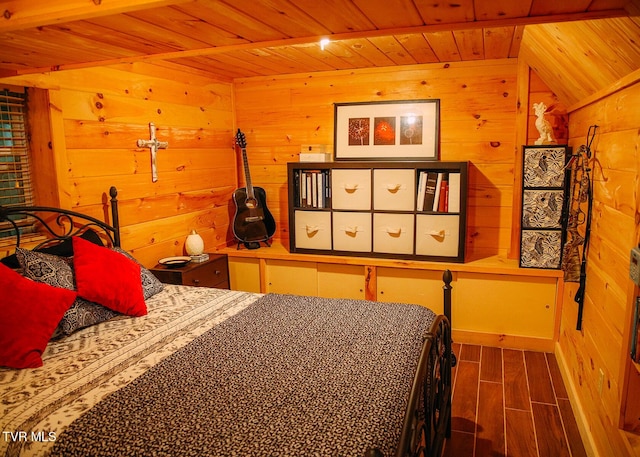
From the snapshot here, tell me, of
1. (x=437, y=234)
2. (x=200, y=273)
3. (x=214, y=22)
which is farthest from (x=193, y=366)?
(x=437, y=234)

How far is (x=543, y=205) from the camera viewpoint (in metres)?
3.25

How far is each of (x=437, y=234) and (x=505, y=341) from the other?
0.95 m

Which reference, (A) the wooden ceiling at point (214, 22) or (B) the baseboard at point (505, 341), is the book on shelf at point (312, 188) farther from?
(A) the wooden ceiling at point (214, 22)

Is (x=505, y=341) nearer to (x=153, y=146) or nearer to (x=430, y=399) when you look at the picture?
(x=430, y=399)

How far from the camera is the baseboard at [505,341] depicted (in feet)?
11.3

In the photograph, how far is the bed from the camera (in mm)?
1411

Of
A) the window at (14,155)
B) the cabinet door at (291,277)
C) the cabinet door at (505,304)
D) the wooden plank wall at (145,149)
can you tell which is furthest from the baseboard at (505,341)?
the window at (14,155)

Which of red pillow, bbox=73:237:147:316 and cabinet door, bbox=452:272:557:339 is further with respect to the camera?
cabinet door, bbox=452:272:557:339

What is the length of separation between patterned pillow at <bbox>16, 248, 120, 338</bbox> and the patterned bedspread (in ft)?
0.20

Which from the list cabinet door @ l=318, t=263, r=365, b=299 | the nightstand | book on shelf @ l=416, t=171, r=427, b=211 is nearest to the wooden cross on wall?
the nightstand

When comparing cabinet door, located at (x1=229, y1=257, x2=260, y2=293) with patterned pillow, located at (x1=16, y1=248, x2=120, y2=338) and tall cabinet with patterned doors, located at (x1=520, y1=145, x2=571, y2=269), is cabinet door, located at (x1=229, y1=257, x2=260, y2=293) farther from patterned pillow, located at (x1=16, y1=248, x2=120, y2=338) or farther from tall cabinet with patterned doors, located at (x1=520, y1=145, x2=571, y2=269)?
tall cabinet with patterned doors, located at (x1=520, y1=145, x2=571, y2=269)

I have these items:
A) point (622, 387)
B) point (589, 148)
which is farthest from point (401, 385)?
point (589, 148)

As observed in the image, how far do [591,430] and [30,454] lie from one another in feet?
7.81

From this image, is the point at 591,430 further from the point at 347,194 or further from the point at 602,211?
the point at 347,194
